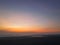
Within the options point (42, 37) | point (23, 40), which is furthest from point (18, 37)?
point (42, 37)

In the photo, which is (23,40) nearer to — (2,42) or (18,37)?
(18,37)

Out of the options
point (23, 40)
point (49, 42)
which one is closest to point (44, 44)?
point (49, 42)

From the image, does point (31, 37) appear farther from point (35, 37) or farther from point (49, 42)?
point (49, 42)

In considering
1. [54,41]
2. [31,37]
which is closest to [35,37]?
[31,37]

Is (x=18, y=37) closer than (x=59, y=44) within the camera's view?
No

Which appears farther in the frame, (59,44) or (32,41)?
(32,41)
